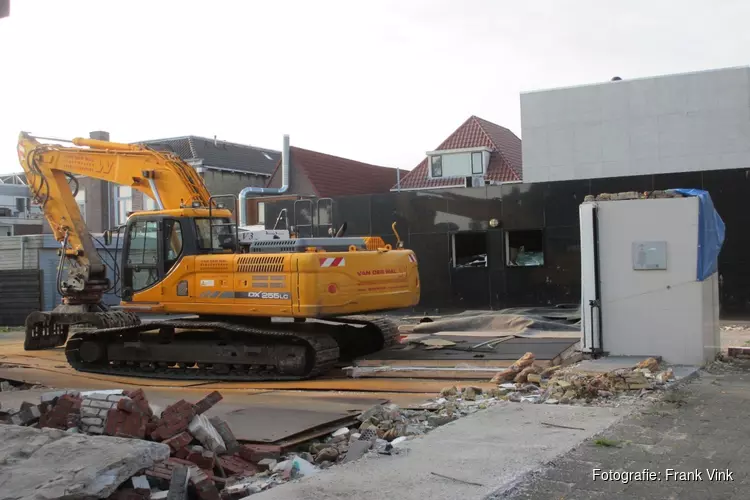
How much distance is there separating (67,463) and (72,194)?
10163 millimetres

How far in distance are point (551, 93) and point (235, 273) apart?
20950 mm

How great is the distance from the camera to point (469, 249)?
814 inches

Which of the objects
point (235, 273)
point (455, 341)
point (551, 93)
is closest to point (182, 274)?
point (235, 273)

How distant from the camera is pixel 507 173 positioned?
3441cm

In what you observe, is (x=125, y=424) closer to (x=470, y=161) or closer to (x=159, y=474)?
(x=159, y=474)

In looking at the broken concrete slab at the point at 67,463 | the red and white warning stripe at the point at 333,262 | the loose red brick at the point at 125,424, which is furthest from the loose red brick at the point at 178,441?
the red and white warning stripe at the point at 333,262

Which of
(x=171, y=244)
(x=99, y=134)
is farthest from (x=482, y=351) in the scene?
(x=99, y=134)

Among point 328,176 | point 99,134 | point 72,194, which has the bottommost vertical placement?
point 72,194

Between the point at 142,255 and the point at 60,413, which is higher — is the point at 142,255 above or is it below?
above

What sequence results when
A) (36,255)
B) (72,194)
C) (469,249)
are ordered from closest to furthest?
(72,194) → (469,249) → (36,255)

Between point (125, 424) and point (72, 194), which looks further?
point (72, 194)

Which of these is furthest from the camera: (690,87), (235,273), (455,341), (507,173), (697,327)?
(507,173)

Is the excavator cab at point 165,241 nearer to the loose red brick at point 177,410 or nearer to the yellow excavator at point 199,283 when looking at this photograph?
the yellow excavator at point 199,283

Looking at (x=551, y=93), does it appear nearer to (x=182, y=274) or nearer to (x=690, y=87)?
(x=690, y=87)
